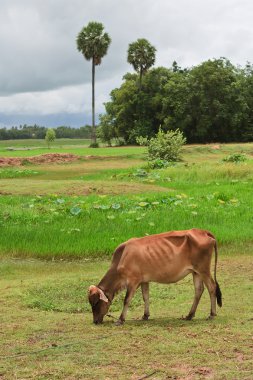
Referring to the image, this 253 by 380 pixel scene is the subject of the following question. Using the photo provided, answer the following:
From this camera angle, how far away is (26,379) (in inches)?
217

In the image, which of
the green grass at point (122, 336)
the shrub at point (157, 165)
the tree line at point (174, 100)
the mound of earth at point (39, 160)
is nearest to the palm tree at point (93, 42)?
the tree line at point (174, 100)

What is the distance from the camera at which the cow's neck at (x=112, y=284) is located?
7.85m

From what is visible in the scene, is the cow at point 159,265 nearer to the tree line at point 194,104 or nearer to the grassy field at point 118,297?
the grassy field at point 118,297

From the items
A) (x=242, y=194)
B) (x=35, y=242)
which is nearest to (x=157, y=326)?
(x=35, y=242)

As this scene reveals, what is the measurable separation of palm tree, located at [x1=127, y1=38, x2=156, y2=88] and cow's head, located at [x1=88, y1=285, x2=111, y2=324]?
2948 inches

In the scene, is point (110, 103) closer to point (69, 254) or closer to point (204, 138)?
point (204, 138)

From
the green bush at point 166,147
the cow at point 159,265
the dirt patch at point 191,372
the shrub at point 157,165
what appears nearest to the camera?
the dirt patch at point 191,372

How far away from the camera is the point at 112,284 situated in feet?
25.8

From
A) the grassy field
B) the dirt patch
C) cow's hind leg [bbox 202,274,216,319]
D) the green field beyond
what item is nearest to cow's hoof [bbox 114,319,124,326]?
the grassy field

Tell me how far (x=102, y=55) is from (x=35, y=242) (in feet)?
227

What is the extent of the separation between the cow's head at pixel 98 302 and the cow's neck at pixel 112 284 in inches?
5.7

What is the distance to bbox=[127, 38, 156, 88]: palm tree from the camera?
8019 centimetres

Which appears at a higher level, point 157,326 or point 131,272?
point 131,272

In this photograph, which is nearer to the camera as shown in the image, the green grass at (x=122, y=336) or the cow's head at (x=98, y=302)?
the green grass at (x=122, y=336)
